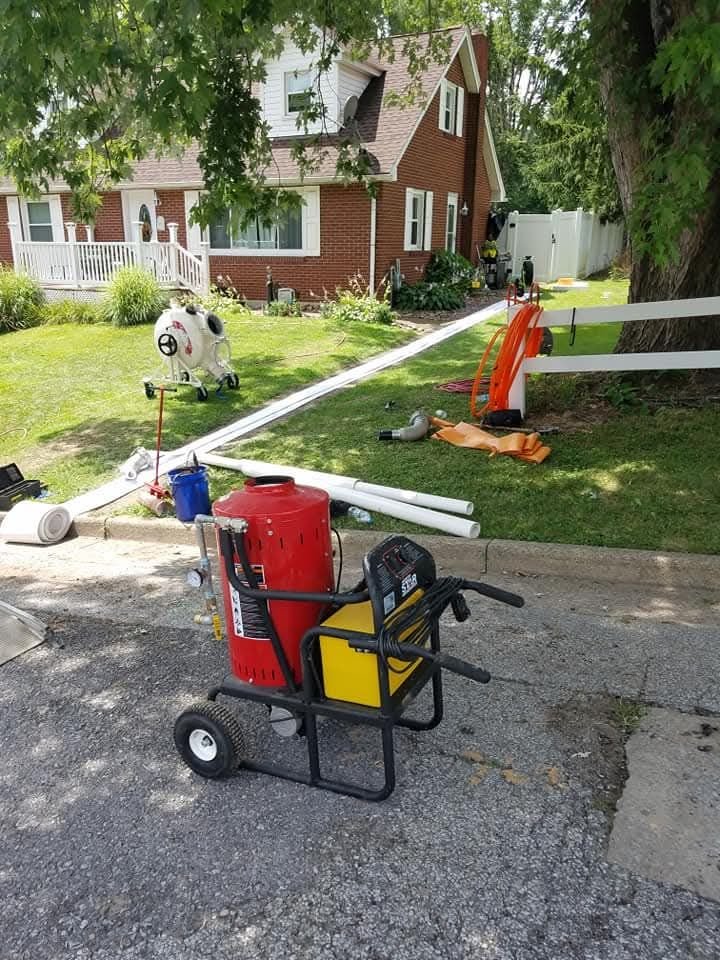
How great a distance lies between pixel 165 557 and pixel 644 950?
4.18 metres

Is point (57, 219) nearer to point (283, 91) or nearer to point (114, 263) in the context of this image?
point (114, 263)

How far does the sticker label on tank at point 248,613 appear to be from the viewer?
287 centimetres

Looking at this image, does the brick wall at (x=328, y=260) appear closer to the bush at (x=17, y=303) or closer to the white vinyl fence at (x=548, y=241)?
the bush at (x=17, y=303)

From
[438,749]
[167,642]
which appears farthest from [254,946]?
[167,642]

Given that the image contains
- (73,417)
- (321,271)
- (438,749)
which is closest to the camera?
(438,749)

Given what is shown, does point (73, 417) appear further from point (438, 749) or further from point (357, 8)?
point (438, 749)

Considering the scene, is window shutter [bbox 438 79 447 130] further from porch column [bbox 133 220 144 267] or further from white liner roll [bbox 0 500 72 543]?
white liner roll [bbox 0 500 72 543]

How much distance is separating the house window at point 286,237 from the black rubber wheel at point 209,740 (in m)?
15.5

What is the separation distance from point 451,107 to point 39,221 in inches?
473

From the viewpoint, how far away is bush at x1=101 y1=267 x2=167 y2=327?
608 inches

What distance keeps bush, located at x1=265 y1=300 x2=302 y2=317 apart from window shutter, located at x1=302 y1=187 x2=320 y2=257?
1.87 metres

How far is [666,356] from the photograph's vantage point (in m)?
6.46

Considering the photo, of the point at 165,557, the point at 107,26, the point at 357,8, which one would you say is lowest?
the point at 165,557

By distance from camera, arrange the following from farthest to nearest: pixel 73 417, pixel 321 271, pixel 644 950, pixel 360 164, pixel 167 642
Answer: pixel 321 271 → pixel 73 417 → pixel 360 164 → pixel 167 642 → pixel 644 950
